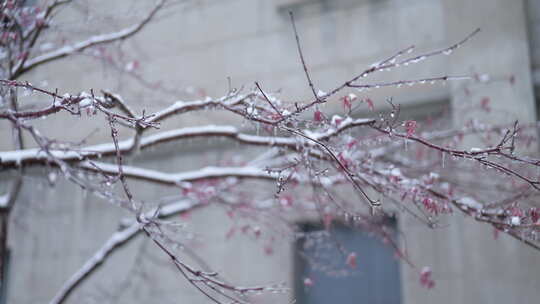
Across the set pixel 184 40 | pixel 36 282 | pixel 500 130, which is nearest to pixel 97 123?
pixel 184 40

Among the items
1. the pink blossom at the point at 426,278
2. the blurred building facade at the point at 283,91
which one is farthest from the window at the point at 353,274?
the pink blossom at the point at 426,278

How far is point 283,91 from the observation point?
680 centimetres

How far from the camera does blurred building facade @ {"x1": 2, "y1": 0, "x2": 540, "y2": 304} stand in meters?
5.62

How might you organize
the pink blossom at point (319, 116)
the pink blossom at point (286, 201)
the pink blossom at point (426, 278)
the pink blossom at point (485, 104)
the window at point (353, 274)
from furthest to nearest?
1. the window at point (353, 274)
2. the pink blossom at point (485, 104)
3. the pink blossom at point (426, 278)
4. the pink blossom at point (286, 201)
5. the pink blossom at point (319, 116)

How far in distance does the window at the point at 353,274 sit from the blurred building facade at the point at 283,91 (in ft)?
0.44

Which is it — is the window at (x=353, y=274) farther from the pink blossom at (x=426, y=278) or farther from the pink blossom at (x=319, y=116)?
the pink blossom at (x=319, y=116)

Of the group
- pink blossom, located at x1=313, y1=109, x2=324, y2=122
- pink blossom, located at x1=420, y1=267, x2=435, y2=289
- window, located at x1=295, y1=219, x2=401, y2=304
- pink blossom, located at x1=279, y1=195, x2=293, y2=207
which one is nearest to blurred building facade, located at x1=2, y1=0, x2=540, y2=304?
window, located at x1=295, y1=219, x2=401, y2=304

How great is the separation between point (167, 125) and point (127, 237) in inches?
113

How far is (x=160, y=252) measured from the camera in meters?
7.04

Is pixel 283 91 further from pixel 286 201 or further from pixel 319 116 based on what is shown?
pixel 319 116

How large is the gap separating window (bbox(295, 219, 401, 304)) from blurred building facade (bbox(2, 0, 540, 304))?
0.44 feet

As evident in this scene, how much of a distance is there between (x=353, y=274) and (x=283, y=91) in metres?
2.21

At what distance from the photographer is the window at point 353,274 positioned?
609 cm

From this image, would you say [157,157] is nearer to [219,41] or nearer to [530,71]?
[219,41]
